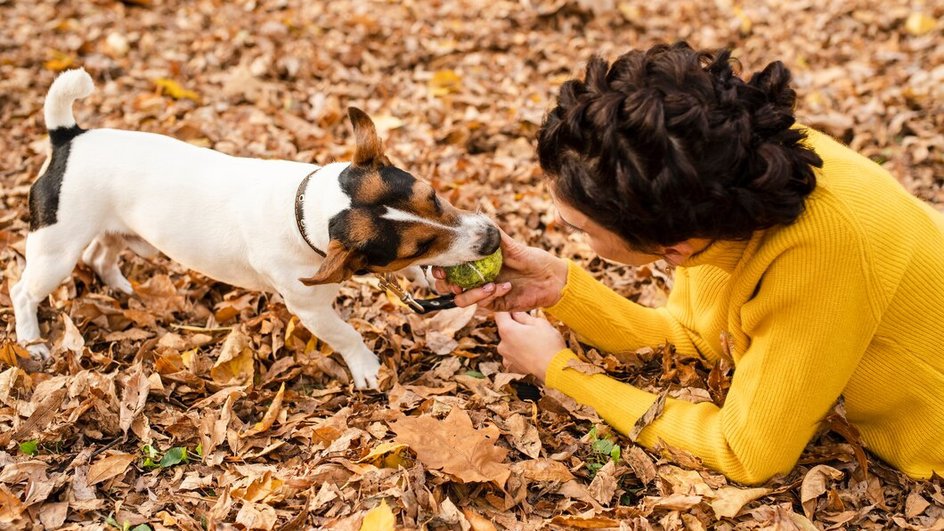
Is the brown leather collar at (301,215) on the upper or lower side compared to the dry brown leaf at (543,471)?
upper

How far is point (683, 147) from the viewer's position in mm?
2283

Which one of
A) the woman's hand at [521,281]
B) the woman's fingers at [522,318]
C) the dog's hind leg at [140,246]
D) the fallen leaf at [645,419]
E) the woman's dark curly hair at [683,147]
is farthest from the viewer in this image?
the dog's hind leg at [140,246]

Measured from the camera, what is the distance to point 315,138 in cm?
561

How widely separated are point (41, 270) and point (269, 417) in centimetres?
145

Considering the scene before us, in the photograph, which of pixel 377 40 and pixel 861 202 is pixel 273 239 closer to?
pixel 861 202

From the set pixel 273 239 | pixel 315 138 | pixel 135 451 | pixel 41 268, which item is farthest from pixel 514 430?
pixel 315 138

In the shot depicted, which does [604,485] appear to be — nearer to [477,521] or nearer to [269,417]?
[477,521]

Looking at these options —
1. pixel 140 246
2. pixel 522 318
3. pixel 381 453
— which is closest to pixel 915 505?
pixel 522 318

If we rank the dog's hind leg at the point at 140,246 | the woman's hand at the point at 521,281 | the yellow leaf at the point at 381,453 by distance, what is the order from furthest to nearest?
1. the dog's hind leg at the point at 140,246
2. the woman's hand at the point at 521,281
3. the yellow leaf at the point at 381,453

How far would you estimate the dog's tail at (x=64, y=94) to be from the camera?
3.67 metres

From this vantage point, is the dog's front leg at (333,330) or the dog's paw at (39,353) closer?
the dog's front leg at (333,330)

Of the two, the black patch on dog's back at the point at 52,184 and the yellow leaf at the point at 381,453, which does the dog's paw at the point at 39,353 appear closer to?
the black patch on dog's back at the point at 52,184

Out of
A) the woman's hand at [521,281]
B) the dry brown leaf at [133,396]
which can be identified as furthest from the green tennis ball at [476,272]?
the dry brown leaf at [133,396]

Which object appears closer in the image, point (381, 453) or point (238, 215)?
point (381, 453)
